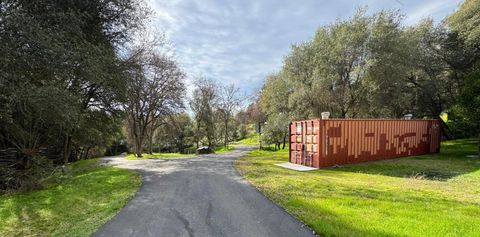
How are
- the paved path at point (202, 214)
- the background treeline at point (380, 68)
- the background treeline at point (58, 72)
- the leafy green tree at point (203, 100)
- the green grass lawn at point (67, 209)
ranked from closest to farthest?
the paved path at point (202, 214), the green grass lawn at point (67, 209), the background treeline at point (58, 72), the background treeline at point (380, 68), the leafy green tree at point (203, 100)

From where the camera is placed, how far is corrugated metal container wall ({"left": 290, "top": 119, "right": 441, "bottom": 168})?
45.5ft

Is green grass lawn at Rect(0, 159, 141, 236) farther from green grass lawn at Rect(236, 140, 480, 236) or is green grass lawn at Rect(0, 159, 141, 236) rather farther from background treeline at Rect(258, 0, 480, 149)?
background treeline at Rect(258, 0, 480, 149)

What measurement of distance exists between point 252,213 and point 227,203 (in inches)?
38.9

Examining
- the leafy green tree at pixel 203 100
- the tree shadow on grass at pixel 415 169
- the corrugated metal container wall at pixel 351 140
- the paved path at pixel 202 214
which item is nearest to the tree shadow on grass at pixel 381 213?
the paved path at pixel 202 214

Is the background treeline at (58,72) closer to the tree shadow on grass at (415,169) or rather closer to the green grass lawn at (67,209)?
the green grass lawn at (67,209)

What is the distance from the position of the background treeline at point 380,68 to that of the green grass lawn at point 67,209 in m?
15.6

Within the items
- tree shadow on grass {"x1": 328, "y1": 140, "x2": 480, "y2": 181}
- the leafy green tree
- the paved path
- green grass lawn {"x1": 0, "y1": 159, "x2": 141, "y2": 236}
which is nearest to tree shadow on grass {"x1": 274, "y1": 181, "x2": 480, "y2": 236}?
the paved path

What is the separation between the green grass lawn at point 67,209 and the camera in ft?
17.5

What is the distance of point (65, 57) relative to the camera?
7.63 meters

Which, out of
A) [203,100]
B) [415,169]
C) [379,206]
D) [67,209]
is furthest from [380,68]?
[203,100]

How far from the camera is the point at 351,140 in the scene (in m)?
14.8

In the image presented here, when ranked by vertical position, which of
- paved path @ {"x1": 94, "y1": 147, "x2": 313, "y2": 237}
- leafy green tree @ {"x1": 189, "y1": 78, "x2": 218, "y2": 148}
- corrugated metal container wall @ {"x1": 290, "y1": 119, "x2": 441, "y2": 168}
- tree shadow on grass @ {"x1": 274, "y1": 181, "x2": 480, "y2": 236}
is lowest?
paved path @ {"x1": 94, "y1": 147, "x2": 313, "y2": 237}

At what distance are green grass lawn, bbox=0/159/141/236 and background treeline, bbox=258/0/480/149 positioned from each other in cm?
1558

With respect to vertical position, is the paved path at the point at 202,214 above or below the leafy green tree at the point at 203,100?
below
